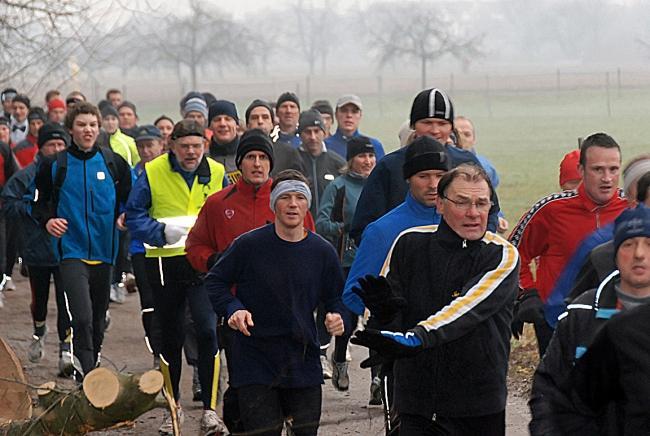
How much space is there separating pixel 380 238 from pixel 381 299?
0.94 m

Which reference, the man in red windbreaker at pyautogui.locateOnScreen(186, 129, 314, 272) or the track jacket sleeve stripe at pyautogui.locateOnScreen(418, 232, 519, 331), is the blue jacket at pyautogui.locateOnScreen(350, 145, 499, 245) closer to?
the man in red windbreaker at pyautogui.locateOnScreen(186, 129, 314, 272)

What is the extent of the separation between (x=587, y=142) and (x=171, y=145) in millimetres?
3293

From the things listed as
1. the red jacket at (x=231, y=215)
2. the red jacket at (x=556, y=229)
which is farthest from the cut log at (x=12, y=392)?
the red jacket at (x=556, y=229)

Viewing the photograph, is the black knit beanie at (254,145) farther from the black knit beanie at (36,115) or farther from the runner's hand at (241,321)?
the black knit beanie at (36,115)

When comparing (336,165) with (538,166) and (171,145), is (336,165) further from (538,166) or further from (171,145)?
(538,166)

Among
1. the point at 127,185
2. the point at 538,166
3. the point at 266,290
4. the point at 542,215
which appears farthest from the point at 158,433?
the point at 538,166

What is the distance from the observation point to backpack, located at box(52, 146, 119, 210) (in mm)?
9883

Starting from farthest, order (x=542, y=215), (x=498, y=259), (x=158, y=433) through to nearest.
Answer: (x=158, y=433)
(x=542, y=215)
(x=498, y=259)

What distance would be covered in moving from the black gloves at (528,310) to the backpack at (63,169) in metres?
3.73

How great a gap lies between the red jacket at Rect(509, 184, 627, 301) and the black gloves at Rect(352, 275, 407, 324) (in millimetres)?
1838

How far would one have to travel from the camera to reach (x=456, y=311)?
5617mm

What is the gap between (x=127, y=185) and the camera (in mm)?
10102

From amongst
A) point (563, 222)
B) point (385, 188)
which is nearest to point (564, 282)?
point (563, 222)

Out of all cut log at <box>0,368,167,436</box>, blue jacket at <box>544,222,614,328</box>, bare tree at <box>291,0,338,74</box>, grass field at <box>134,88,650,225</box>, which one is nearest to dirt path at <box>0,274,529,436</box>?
cut log at <box>0,368,167,436</box>
